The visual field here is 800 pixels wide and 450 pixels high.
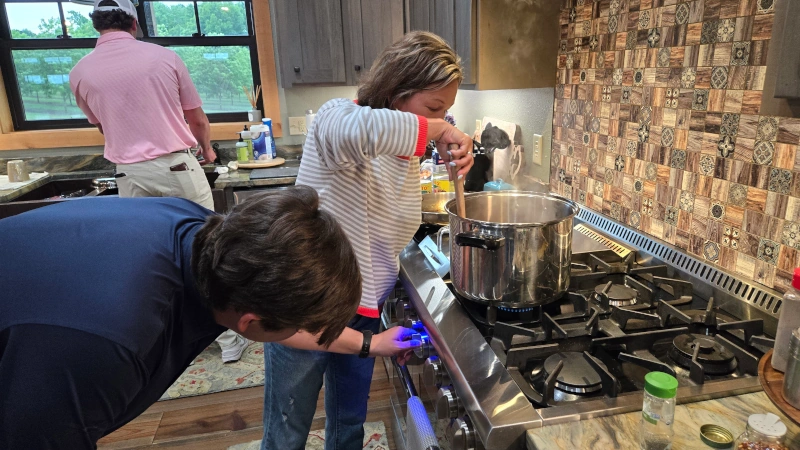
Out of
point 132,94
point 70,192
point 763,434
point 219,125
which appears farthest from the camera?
point 219,125

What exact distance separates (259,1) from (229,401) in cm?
220

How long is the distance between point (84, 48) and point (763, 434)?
3.52 metres

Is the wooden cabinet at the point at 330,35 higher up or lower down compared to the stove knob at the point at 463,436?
higher up

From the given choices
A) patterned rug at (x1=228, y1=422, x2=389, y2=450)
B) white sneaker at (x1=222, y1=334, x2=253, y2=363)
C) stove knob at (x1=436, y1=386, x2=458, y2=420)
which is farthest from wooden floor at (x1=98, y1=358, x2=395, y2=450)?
stove knob at (x1=436, y1=386, x2=458, y2=420)

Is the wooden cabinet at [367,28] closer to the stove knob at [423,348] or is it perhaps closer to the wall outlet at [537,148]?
the wall outlet at [537,148]

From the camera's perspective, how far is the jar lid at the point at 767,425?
26.0 inches

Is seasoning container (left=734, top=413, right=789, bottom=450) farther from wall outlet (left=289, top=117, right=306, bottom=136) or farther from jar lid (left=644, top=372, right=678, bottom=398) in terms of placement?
wall outlet (left=289, top=117, right=306, bottom=136)

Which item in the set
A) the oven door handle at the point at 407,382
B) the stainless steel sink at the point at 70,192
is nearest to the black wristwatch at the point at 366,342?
the oven door handle at the point at 407,382

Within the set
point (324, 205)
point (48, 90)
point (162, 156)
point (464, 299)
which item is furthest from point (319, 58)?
point (464, 299)

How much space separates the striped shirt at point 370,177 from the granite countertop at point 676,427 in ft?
1.84

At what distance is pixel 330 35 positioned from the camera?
9.15 feet

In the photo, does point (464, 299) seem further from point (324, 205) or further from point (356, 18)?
point (356, 18)

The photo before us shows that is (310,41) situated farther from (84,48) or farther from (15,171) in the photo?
(15,171)

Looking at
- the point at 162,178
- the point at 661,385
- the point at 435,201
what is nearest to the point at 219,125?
the point at 162,178
